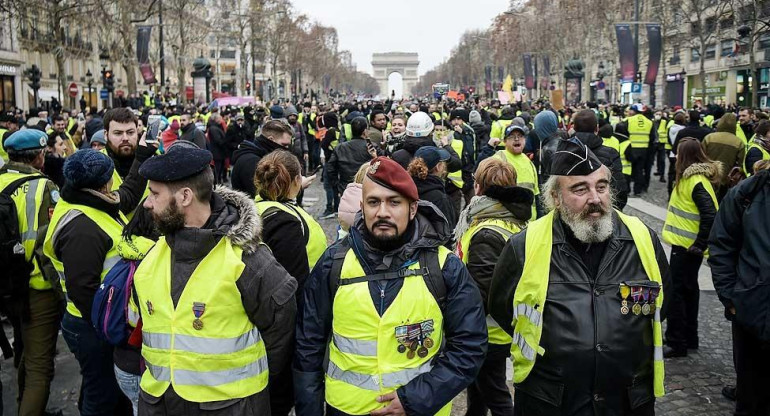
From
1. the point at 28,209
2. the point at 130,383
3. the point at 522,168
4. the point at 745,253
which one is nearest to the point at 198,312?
the point at 130,383

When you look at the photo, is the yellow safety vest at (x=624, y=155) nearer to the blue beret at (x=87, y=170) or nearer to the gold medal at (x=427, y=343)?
the blue beret at (x=87, y=170)

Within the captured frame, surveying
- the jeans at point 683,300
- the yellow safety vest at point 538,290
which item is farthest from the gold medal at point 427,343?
the jeans at point 683,300

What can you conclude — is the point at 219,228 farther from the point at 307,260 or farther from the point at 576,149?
the point at 576,149

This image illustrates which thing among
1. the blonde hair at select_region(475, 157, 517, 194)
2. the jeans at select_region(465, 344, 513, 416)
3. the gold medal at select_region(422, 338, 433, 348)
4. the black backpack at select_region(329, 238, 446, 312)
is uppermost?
the blonde hair at select_region(475, 157, 517, 194)

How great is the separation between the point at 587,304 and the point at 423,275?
72cm

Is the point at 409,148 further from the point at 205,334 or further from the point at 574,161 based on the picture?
the point at 205,334

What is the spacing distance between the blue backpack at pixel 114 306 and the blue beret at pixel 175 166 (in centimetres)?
65

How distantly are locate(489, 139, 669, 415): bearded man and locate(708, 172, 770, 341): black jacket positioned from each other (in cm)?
107

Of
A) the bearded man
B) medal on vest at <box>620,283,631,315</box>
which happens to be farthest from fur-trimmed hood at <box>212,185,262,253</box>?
medal on vest at <box>620,283,631,315</box>

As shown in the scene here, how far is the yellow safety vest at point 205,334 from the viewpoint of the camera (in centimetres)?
293

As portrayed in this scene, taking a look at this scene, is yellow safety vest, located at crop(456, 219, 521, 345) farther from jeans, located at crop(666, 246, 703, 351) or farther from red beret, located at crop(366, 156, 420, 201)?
jeans, located at crop(666, 246, 703, 351)

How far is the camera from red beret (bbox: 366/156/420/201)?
2977 millimetres

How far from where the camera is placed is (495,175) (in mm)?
4488

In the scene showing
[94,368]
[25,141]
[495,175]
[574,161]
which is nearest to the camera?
[574,161]
